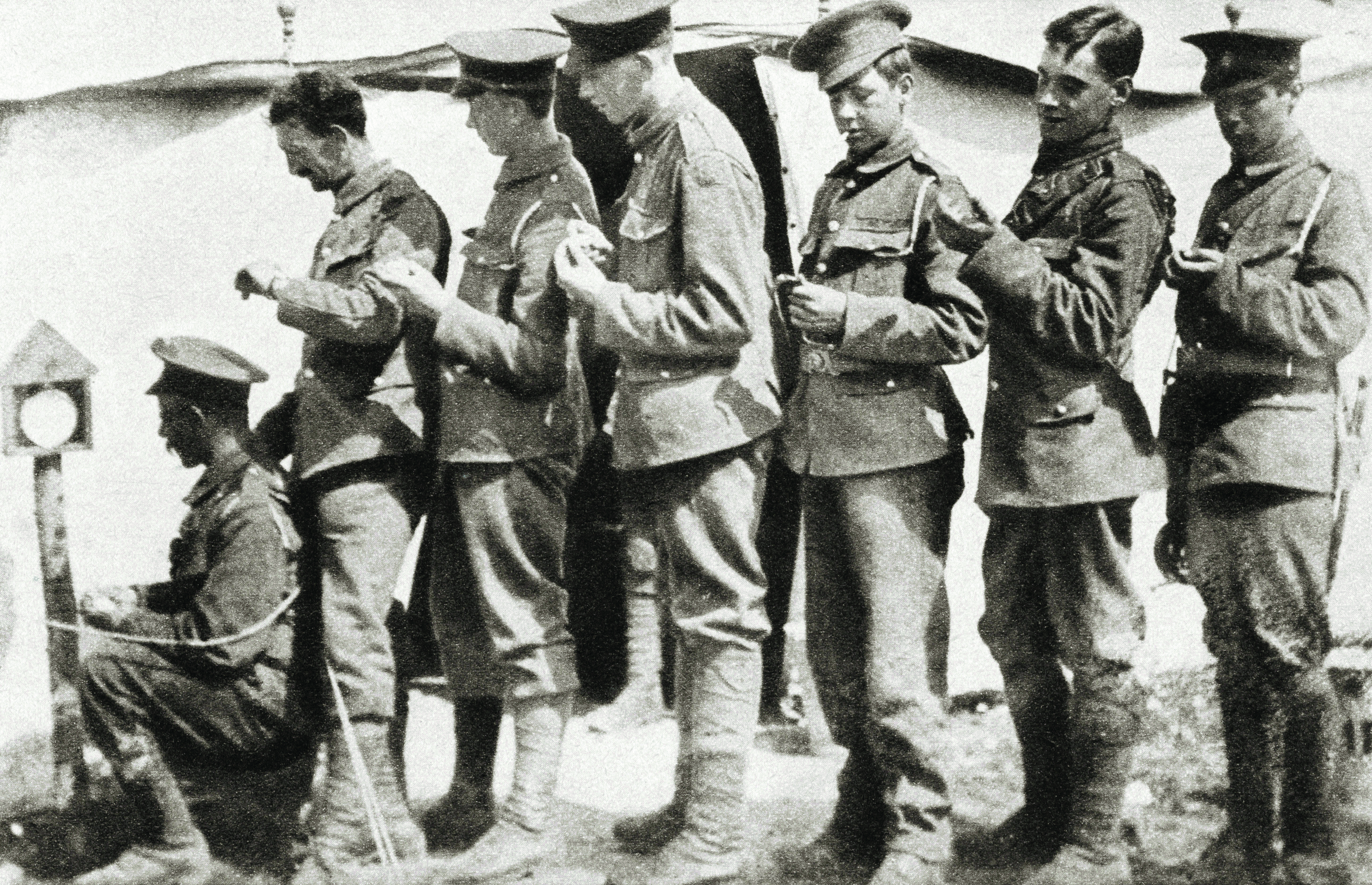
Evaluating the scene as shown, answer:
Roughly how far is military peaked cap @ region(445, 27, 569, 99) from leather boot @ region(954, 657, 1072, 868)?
1.95m

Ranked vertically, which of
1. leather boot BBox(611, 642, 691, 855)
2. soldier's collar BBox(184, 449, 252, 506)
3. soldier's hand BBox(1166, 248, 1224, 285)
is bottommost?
leather boot BBox(611, 642, 691, 855)

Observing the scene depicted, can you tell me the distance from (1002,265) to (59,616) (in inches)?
111

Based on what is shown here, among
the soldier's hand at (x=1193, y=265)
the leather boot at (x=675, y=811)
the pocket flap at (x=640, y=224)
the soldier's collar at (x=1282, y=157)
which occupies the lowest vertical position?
the leather boot at (x=675, y=811)

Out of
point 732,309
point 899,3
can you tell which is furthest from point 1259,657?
point 899,3

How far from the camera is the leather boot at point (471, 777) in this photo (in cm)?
438

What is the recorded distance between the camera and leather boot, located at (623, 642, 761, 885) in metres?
3.75

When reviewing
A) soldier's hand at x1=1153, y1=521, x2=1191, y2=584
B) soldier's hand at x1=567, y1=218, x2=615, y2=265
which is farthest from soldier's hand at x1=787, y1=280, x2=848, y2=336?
soldier's hand at x1=1153, y1=521, x2=1191, y2=584

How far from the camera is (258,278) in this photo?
13.0 feet

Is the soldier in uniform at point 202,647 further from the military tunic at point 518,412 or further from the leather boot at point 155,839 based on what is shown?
the military tunic at point 518,412

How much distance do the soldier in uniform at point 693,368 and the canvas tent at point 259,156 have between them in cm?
152

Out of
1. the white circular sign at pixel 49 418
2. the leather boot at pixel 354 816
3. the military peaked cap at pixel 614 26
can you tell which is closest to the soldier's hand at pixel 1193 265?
the military peaked cap at pixel 614 26

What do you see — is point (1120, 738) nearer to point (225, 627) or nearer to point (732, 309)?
point (732, 309)

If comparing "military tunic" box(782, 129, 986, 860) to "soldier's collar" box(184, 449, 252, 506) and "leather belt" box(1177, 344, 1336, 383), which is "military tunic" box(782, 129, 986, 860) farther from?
"soldier's collar" box(184, 449, 252, 506)

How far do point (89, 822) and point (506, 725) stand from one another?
1505 millimetres
